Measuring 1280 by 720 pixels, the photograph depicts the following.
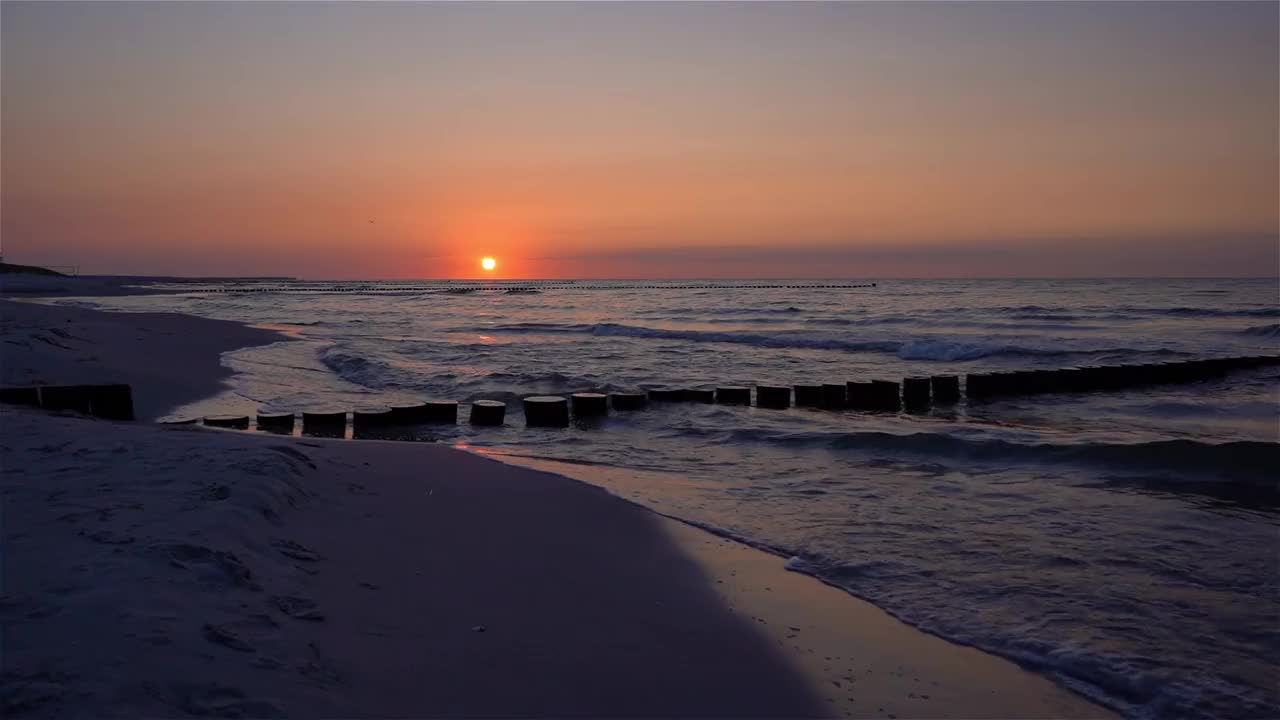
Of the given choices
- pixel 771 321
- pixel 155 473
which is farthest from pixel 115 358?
pixel 771 321

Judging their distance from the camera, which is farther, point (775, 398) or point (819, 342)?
point (819, 342)

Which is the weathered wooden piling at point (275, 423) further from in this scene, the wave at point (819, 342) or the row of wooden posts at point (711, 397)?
the wave at point (819, 342)

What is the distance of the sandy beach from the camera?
3174 mm

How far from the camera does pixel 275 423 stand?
10859mm

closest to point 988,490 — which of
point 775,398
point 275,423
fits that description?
point 775,398

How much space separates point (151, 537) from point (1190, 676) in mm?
5377

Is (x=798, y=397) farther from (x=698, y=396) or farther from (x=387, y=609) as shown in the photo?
(x=387, y=609)

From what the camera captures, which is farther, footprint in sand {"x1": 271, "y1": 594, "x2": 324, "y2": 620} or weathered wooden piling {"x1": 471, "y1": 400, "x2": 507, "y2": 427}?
weathered wooden piling {"x1": 471, "y1": 400, "x2": 507, "y2": 427}

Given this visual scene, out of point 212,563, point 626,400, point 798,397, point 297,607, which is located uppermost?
point 212,563

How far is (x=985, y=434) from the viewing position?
11.7 m

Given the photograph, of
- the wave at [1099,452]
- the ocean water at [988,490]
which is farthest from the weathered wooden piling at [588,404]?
the wave at [1099,452]

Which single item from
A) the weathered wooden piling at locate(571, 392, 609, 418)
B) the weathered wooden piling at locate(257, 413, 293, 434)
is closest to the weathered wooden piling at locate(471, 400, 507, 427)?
the weathered wooden piling at locate(571, 392, 609, 418)

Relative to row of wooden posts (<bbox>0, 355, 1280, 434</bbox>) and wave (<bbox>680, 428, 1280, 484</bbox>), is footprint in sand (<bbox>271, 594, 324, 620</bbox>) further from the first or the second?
wave (<bbox>680, 428, 1280, 484</bbox>)

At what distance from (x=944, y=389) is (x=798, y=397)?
338 centimetres
